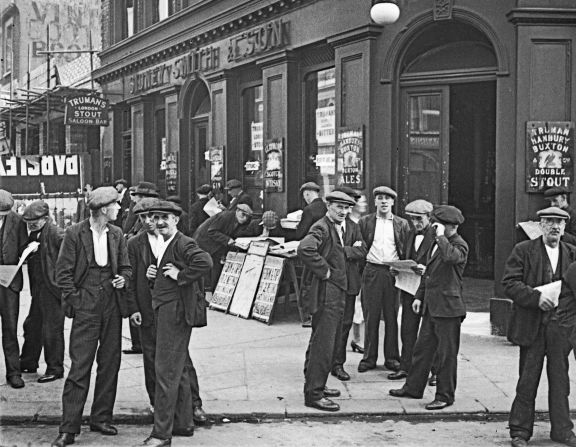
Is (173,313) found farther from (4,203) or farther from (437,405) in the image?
(4,203)

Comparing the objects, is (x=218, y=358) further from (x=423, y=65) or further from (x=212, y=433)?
(x=423, y=65)

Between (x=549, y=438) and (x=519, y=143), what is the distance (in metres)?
4.68

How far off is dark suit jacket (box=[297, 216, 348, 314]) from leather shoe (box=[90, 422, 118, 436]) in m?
2.10

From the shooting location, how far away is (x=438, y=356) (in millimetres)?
7938

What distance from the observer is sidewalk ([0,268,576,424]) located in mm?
7605

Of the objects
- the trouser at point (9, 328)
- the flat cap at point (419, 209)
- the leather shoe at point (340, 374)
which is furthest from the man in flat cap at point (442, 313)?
the trouser at point (9, 328)

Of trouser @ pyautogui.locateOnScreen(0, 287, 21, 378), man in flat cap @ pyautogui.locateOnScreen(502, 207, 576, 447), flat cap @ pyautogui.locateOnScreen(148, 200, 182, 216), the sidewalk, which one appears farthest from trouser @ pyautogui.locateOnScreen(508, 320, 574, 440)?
trouser @ pyautogui.locateOnScreen(0, 287, 21, 378)

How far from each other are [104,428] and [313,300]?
2.22m

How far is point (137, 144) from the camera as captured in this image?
2144 cm

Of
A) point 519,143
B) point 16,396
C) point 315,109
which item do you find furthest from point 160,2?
point 16,396

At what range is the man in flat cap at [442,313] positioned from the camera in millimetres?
7738

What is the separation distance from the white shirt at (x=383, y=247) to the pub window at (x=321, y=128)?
150 inches

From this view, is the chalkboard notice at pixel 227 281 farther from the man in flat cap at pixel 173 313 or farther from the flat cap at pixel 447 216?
the man in flat cap at pixel 173 313

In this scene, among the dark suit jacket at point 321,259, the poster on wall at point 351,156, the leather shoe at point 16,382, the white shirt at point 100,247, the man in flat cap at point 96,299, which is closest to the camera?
the man in flat cap at point 96,299
